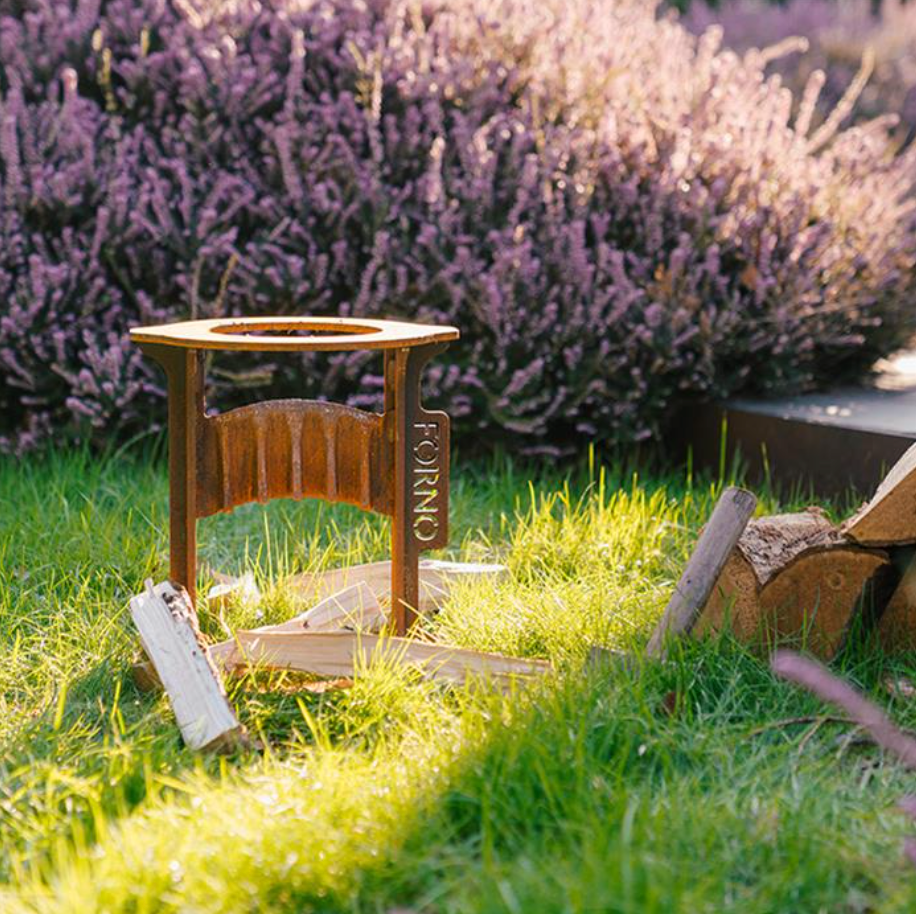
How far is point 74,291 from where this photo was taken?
3.83 meters

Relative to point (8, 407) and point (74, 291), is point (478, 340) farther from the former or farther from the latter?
point (8, 407)

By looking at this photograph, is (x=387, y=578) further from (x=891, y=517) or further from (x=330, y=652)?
(x=891, y=517)

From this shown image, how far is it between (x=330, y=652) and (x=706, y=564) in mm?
722

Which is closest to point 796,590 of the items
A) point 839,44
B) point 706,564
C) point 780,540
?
point 780,540

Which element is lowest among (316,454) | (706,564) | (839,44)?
(706,564)

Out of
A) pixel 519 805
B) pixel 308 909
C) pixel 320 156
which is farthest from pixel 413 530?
pixel 320 156

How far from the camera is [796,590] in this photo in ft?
8.16

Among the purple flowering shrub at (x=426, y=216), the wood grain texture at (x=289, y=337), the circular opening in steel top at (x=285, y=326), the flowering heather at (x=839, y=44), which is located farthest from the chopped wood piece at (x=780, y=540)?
the flowering heather at (x=839, y=44)

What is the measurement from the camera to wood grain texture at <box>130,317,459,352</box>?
2.35 m

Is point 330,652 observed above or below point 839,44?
below

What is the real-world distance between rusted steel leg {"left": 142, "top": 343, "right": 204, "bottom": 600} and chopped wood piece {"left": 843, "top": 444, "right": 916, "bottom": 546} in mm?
1256

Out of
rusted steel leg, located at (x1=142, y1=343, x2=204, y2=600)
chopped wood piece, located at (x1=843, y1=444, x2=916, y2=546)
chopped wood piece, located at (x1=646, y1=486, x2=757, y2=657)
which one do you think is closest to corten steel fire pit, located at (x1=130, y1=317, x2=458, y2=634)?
rusted steel leg, located at (x1=142, y1=343, x2=204, y2=600)

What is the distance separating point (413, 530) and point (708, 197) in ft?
6.06

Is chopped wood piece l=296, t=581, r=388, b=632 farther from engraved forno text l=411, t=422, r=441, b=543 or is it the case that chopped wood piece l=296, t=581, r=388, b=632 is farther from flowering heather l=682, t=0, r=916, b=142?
flowering heather l=682, t=0, r=916, b=142
